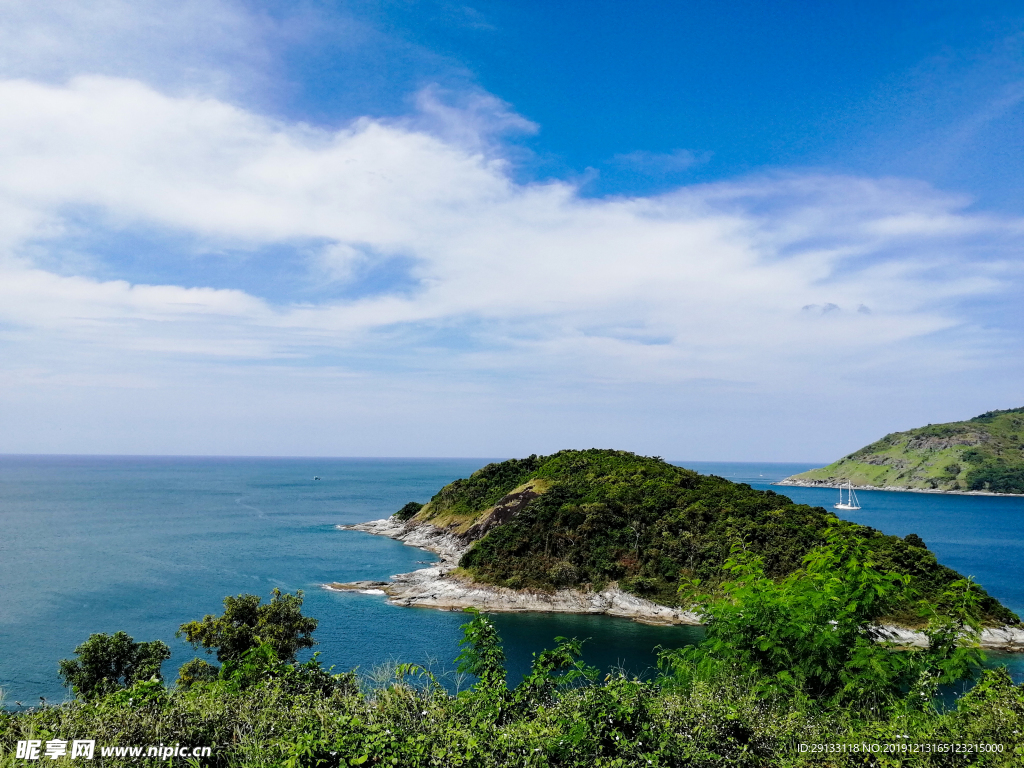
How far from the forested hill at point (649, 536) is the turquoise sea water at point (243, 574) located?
243 inches

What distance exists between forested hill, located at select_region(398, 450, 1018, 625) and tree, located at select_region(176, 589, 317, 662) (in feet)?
95.3

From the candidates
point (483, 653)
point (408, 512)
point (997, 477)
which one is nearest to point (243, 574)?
point (408, 512)

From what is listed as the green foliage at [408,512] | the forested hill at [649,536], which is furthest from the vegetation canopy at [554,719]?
the green foliage at [408,512]

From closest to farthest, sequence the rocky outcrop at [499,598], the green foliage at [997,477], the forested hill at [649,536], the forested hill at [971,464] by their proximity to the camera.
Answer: the rocky outcrop at [499,598]
the forested hill at [649,536]
the green foliage at [997,477]
the forested hill at [971,464]

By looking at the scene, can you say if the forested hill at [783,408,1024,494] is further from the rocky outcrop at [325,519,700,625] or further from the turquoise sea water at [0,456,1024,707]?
the rocky outcrop at [325,519,700,625]

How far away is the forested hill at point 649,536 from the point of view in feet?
171

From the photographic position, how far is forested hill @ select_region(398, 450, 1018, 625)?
5201cm

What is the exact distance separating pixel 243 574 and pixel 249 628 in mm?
40299

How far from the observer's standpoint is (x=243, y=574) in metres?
64.7

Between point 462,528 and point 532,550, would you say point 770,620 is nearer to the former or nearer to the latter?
point 532,550

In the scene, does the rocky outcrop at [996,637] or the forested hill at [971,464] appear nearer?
the rocky outcrop at [996,637]

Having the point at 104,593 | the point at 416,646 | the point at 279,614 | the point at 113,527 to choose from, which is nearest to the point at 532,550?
the point at 416,646

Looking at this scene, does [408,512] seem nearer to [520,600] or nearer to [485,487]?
[485,487]

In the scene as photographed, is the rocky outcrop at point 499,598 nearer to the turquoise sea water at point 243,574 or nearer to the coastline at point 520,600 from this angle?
the coastline at point 520,600
